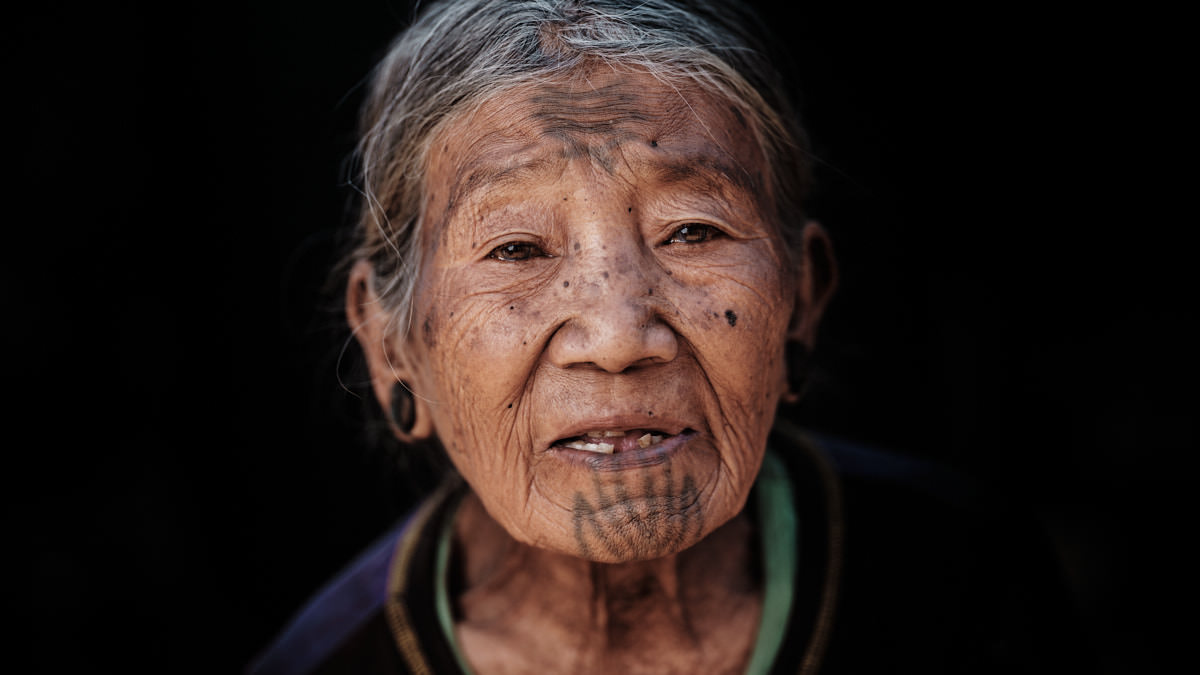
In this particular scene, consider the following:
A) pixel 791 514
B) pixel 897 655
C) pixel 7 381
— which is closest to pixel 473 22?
pixel 791 514

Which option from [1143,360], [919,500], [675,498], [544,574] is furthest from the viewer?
[1143,360]

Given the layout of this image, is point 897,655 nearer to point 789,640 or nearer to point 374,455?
point 789,640

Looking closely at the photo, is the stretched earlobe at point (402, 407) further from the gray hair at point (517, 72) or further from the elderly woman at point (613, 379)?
the gray hair at point (517, 72)

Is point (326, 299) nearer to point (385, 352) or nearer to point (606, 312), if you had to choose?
point (385, 352)

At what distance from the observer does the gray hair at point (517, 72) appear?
1.69 m

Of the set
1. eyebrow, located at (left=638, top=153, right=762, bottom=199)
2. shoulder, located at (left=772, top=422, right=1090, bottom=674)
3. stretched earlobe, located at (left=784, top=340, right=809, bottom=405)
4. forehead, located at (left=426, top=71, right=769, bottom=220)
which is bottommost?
shoulder, located at (left=772, top=422, right=1090, bottom=674)

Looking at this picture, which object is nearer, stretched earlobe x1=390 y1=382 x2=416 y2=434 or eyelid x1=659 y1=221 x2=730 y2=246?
eyelid x1=659 y1=221 x2=730 y2=246

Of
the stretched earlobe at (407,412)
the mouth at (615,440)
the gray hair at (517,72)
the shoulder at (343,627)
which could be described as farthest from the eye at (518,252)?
the shoulder at (343,627)

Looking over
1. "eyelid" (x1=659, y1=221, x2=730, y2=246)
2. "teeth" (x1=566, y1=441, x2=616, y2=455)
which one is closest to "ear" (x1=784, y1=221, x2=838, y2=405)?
"eyelid" (x1=659, y1=221, x2=730, y2=246)

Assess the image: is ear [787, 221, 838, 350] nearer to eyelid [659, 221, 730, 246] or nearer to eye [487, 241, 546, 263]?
eyelid [659, 221, 730, 246]

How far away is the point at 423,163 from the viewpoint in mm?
1786

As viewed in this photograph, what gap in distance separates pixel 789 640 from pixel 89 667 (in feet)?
8.97

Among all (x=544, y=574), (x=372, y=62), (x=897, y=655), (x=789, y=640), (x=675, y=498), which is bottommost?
(x=897, y=655)

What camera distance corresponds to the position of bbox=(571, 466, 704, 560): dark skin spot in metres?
1.54
